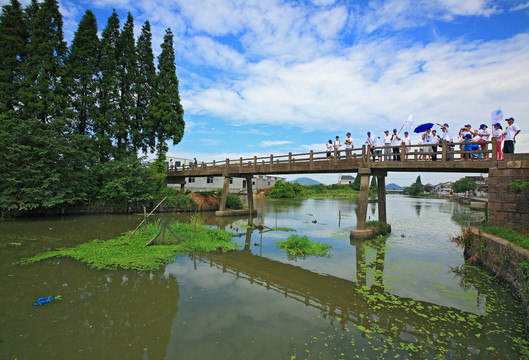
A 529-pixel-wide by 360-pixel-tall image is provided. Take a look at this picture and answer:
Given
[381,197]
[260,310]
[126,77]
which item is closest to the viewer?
[260,310]

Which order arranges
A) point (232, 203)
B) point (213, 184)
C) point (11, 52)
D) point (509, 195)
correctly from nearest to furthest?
point (509, 195), point (11, 52), point (232, 203), point (213, 184)

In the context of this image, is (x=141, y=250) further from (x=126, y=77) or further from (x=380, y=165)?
(x=126, y=77)

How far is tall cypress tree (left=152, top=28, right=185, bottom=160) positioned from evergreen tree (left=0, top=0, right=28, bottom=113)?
32.8ft

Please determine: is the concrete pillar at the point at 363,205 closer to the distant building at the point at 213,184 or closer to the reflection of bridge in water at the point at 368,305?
the reflection of bridge in water at the point at 368,305

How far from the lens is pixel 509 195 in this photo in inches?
376

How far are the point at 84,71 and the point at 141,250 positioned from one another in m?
18.9

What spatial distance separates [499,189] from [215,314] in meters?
11.1

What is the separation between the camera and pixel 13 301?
5.70 metres

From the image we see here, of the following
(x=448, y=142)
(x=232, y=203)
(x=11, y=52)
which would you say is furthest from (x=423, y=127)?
(x=11, y=52)

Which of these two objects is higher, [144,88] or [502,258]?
[144,88]

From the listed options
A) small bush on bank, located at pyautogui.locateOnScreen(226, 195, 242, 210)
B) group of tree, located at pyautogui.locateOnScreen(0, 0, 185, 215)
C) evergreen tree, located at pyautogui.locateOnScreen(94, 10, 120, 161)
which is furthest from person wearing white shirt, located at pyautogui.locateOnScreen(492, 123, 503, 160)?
evergreen tree, located at pyautogui.locateOnScreen(94, 10, 120, 161)

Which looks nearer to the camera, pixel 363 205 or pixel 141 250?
pixel 141 250

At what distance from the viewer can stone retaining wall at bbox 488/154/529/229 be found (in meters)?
9.27

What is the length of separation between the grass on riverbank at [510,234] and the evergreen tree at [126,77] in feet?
86.5
